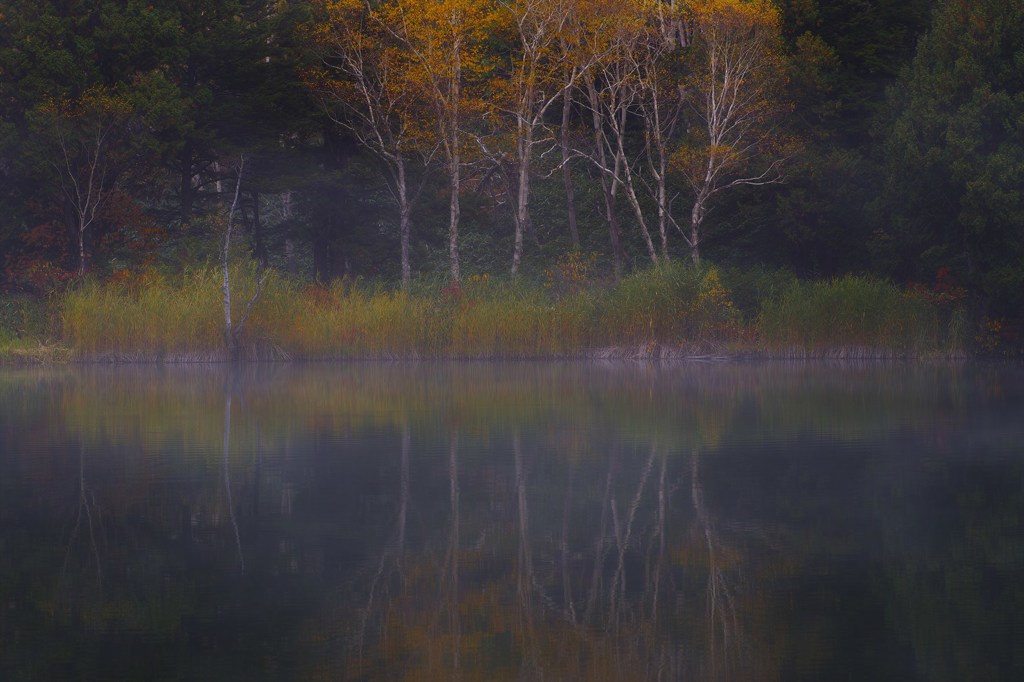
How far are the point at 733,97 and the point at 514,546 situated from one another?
22791 mm

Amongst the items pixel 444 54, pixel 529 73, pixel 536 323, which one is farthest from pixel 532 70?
pixel 536 323

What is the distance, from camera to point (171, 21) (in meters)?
28.4

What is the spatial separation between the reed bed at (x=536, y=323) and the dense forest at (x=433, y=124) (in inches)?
67.1

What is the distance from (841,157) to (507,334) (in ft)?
29.4

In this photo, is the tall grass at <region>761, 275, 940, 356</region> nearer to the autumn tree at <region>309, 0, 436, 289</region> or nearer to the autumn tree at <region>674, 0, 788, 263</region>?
the autumn tree at <region>674, 0, 788, 263</region>

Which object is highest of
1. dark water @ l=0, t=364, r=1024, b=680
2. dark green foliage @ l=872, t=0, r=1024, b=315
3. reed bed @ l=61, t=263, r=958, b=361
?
dark green foliage @ l=872, t=0, r=1024, b=315

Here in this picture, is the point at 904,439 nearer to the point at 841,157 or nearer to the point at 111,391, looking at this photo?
the point at 111,391

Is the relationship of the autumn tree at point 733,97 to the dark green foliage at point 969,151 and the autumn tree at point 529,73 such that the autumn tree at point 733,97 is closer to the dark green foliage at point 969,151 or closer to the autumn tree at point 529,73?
the autumn tree at point 529,73

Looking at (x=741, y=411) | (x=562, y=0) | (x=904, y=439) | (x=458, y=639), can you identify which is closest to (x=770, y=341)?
(x=562, y=0)

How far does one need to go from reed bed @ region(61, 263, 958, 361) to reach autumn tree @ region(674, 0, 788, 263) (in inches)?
170

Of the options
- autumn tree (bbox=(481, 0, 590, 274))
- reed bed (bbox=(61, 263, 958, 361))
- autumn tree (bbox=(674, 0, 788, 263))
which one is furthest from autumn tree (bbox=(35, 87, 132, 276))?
autumn tree (bbox=(674, 0, 788, 263))

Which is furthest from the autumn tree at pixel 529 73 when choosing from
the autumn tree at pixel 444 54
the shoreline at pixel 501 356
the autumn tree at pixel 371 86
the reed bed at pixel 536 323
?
the shoreline at pixel 501 356

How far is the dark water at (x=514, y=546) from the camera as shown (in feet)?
15.2

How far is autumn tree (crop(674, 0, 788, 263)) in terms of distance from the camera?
27703 millimetres
